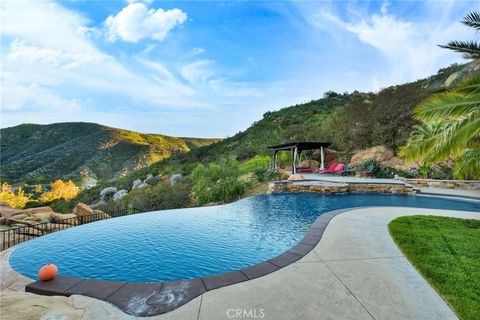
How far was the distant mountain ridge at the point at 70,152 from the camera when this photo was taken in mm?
41281

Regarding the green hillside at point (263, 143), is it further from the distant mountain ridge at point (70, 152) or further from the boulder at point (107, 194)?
the distant mountain ridge at point (70, 152)

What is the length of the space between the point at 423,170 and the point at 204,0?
15851 millimetres

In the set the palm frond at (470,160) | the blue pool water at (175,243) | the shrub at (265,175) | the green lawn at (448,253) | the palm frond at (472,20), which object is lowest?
the blue pool water at (175,243)

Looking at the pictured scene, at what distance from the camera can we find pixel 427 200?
10.7 meters

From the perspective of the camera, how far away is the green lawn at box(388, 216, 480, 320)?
2.88 metres

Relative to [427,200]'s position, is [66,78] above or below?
above

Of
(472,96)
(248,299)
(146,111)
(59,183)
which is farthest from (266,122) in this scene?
(248,299)

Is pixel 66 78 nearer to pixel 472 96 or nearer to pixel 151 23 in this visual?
pixel 151 23

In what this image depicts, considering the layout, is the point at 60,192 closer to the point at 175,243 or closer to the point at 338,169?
the point at 175,243

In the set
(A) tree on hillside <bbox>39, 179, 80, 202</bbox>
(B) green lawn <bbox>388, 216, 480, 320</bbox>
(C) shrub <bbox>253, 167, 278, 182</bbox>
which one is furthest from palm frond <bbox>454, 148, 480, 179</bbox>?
(A) tree on hillside <bbox>39, 179, 80, 202</bbox>

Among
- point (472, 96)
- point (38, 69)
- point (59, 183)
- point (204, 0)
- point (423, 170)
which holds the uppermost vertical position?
point (204, 0)

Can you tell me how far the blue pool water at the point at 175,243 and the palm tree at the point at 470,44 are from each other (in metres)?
5.55

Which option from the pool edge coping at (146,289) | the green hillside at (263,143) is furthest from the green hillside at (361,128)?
the pool edge coping at (146,289)

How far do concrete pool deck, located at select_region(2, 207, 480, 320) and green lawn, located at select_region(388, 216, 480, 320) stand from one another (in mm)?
154
